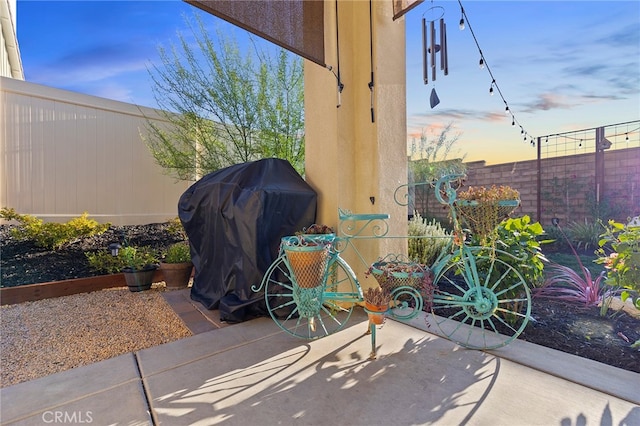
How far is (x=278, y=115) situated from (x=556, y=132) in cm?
412

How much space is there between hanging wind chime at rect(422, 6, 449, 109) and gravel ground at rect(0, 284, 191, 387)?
10.2 ft

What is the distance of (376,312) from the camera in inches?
76.8

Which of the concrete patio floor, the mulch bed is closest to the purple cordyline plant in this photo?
the mulch bed

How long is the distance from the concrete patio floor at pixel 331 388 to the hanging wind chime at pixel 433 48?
7.26 ft

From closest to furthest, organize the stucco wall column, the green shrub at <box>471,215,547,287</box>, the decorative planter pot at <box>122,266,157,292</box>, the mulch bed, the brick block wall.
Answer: the mulch bed
the green shrub at <box>471,215,547,287</box>
the stucco wall column
the decorative planter pot at <box>122,266,157,292</box>
the brick block wall

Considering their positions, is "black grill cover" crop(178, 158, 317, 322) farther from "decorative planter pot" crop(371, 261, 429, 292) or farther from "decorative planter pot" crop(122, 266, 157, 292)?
"decorative planter pot" crop(371, 261, 429, 292)

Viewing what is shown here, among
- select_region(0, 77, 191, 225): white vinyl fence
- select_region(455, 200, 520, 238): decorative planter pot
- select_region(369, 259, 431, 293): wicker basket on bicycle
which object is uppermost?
select_region(0, 77, 191, 225): white vinyl fence

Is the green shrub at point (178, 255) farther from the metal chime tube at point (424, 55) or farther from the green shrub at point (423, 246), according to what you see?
the metal chime tube at point (424, 55)

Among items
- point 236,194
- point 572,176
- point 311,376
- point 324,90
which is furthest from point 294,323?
point 572,176

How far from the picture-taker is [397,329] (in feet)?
8.11

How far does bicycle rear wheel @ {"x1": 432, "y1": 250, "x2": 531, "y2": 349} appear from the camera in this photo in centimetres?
202

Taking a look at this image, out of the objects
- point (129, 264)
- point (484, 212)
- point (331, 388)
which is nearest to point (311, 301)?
point (331, 388)

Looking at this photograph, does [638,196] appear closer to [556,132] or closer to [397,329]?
[556,132]

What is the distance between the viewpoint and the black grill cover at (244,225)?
2725 mm
